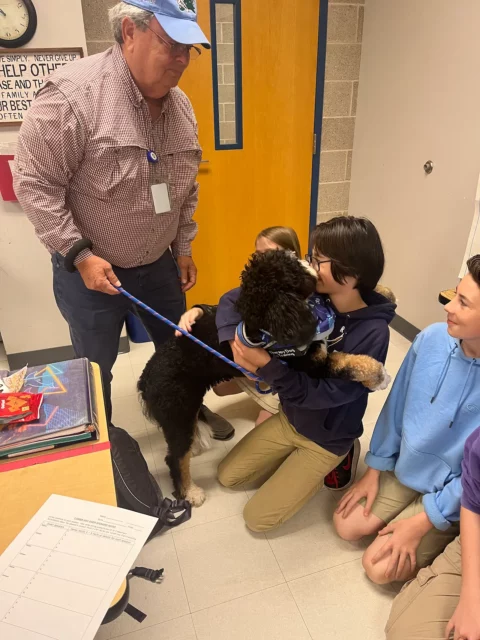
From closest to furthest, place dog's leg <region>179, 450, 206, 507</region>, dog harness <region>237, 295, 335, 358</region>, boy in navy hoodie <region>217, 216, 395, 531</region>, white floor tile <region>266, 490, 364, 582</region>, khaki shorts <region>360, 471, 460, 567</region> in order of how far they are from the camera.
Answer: dog harness <region>237, 295, 335, 358</region>
boy in navy hoodie <region>217, 216, 395, 531</region>
khaki shorts <region>360, 471, 460, 567</region>
white floor tile <region>266, 490, 364, 582</region>
dog's leg <region>179, 450, 206, 507</region>

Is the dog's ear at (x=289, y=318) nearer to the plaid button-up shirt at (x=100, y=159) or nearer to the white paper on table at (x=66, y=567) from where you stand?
the white paper on table at (x=66, y=567)

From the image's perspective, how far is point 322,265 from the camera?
4.47 ft

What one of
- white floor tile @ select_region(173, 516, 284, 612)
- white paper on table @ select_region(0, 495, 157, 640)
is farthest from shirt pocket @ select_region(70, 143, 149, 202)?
white floor tile @ select_region(173, 516, 284, 612)

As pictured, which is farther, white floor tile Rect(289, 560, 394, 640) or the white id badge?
the white id badge

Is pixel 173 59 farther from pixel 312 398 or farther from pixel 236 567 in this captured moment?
pixel 236 567

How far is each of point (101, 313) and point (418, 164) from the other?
83.2 inches

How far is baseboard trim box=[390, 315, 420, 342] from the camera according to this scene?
300cm

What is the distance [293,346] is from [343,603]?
0.94 meters

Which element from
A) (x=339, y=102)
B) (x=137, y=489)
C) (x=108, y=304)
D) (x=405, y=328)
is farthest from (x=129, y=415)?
(x=339, y=102)

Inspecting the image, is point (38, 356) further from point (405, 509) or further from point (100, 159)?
point (405, 509)

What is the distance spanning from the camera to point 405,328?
308 cm

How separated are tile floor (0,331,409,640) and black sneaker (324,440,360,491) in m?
0.07

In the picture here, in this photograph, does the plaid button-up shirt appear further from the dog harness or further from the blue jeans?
the dog harness

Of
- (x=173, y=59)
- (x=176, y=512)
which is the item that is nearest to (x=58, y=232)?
(x=173, y=59)
